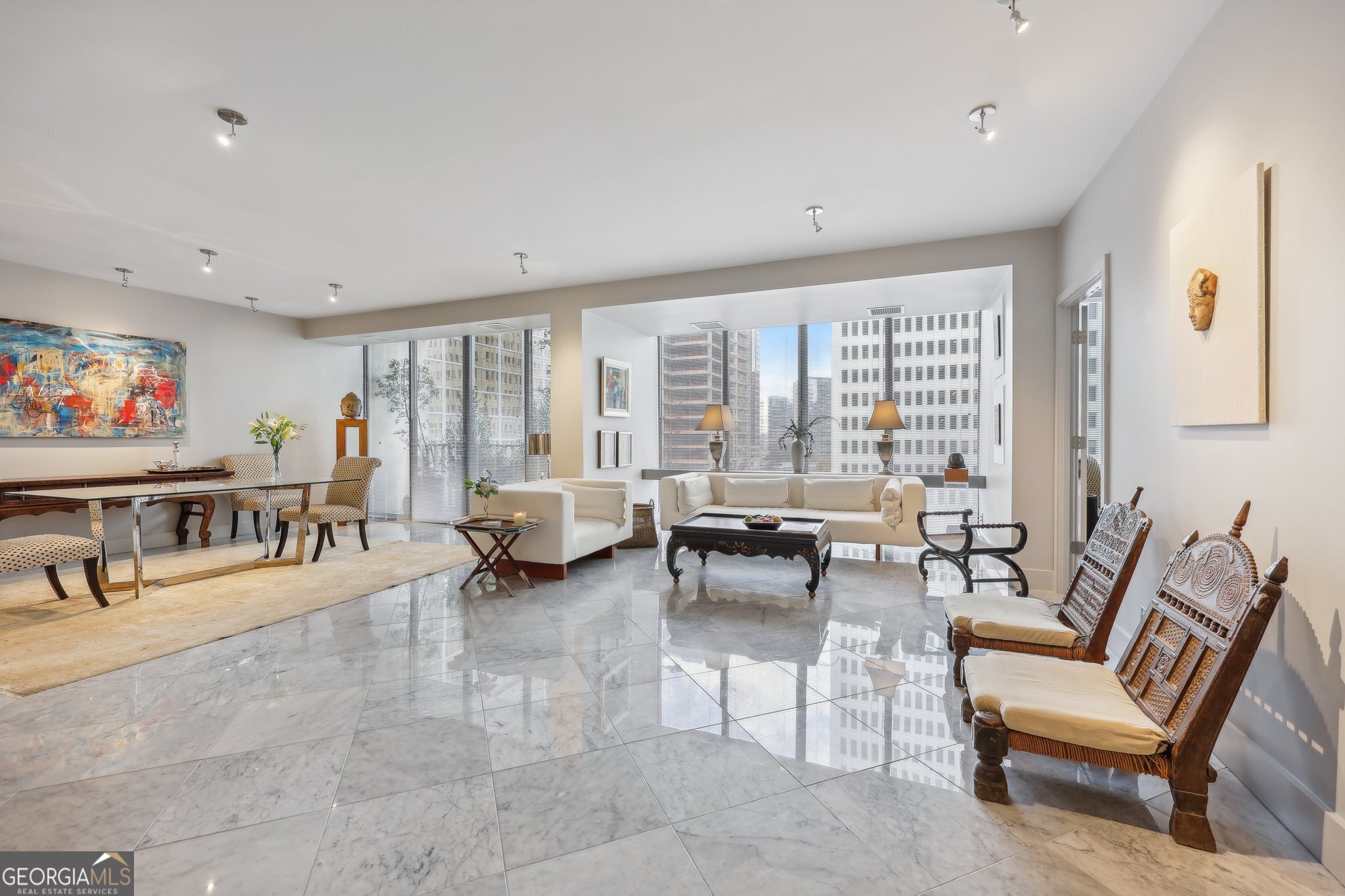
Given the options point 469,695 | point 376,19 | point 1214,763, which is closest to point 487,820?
point 469,695

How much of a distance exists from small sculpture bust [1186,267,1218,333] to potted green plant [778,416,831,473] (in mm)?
4572

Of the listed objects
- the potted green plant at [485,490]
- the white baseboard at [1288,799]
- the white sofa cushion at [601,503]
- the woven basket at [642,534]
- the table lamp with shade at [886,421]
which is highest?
the table lamp with shade at [886,421]

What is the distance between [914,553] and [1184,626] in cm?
395

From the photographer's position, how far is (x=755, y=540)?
4.29 meters

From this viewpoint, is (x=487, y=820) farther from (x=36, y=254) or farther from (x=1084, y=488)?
(x=36, y=254)

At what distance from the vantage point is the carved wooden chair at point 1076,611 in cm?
234

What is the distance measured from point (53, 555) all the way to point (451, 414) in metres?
4.56

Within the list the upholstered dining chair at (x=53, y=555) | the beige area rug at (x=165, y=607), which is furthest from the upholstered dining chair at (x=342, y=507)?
the upholstered dining chair at (x=53, y=555)

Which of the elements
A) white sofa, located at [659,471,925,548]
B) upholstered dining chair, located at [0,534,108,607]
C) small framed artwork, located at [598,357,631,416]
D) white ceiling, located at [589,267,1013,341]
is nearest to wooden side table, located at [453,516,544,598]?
white sofa, located at [659,471,925,548]

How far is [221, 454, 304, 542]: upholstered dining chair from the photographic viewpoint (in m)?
6.24

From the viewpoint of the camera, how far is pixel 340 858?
1.56 metres

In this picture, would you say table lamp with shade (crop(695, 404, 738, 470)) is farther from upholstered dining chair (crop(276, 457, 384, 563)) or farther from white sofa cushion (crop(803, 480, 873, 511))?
upholstered dining chair (crop(276, 457, 384, 563))

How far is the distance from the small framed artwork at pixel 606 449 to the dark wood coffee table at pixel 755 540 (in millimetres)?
1965

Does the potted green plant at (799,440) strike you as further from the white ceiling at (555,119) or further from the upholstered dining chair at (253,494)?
the upholstered dining chair at (253,494)
